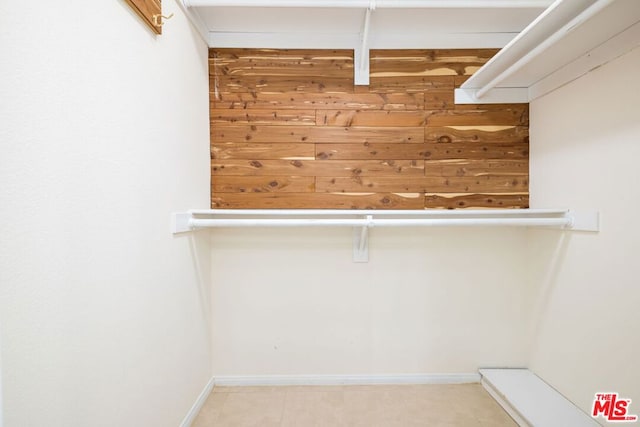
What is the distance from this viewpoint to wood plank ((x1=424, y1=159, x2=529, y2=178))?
1959 mm

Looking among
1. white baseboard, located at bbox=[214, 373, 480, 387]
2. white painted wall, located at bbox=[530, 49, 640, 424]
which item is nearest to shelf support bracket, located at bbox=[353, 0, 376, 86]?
white painted wall, located at bbox=[530, 49, 640, 424]

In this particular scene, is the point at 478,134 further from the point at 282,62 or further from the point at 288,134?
the point at 282,62

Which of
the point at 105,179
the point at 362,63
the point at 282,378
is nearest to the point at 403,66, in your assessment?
the point at 362,63

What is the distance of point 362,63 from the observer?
1893 mm

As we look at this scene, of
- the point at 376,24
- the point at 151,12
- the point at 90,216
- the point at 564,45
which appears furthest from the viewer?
the point at 376,24

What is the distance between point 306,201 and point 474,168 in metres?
1.08

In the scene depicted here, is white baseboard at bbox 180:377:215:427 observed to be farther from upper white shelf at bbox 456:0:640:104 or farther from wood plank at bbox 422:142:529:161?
upper white shelf at bbox 456:0:640:104

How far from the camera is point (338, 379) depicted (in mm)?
1964

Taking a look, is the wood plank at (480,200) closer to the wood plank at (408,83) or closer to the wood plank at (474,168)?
the wood plank at (474,168)

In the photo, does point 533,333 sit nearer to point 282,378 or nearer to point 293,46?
point 282,378

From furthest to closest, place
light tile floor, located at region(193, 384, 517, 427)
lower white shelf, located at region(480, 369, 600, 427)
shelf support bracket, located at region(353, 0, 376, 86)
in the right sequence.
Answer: shelf support bracket, located at region(353, 0, 376, 86) < light tile floor, located at region(193, 384, 517, 427) < lower white shelf, located at region(480, 369, 600, 427)

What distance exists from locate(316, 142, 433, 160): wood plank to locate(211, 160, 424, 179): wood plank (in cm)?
3

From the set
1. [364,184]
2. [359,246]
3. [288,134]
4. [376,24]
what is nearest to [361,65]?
[376,24]

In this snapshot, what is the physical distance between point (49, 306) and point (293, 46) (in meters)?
1.79
